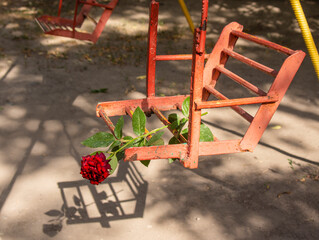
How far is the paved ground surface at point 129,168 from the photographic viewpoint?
3074mm

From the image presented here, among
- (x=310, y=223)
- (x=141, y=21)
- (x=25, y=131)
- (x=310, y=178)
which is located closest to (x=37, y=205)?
(x=25, y=131)

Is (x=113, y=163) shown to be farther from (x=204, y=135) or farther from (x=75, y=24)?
(x=75, y=24)

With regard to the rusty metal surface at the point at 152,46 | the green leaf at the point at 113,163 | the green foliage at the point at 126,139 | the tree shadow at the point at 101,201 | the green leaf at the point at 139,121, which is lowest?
the tree shadow at the point at 101,201

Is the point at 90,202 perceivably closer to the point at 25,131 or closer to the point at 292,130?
the point at 25,131

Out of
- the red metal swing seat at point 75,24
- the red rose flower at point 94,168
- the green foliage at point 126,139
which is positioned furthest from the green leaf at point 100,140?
the red metal swing seat at point 75,24

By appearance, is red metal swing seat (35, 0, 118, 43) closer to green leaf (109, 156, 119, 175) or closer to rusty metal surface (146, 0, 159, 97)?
rusty metal surface (146, 0, 159, 97)

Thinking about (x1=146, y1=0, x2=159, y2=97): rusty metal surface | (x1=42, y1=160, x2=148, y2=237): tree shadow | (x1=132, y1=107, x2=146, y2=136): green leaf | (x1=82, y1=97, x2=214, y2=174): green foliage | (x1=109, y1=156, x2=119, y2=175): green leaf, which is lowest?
(x1=42, y1=160, x2=148, y2=237): tree shadow

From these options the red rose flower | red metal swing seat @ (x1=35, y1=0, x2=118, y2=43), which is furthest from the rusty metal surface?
red metal swing seat @ (x1=35, y1=0, x2=118, y2=43)

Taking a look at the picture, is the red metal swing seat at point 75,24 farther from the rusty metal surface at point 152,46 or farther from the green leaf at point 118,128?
the green leaf at point 118,128

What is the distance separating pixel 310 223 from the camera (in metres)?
3.09

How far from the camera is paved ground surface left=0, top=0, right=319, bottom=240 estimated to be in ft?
10.1

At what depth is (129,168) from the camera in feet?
12.4

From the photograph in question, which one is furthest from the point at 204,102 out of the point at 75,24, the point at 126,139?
the point at 75,24

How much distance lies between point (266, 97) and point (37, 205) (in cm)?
205
